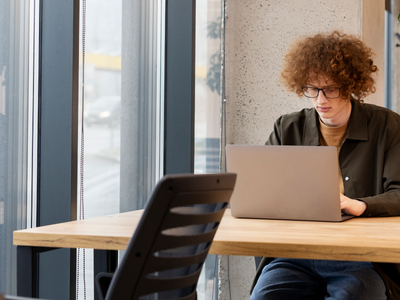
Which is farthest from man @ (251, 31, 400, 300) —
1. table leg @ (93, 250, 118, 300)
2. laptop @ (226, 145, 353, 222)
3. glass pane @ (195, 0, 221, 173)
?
glass pane @ (195, 0, 221, 173)

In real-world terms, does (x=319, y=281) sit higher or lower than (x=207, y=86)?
lower

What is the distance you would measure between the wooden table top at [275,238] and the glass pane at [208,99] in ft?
4.90

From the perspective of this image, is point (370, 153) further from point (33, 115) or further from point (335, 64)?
point (33, 115)

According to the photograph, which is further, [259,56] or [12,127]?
[259,56]

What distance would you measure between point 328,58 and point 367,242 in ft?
3.59

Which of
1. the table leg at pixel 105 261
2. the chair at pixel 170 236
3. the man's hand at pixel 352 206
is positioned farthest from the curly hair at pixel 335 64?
the chair at pixel 170 236

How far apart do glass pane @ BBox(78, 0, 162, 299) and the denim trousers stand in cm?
81

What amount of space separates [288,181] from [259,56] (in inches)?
66.2

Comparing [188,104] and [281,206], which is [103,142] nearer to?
[188,104]

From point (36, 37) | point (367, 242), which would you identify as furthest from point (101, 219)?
point (367, 242)

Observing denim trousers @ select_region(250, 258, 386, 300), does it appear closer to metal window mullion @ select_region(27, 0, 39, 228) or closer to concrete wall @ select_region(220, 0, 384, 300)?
metal window mullion @ select_region(27, 0, 39, 228)

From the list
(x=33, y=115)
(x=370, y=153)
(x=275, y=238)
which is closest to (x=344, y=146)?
(x=370, y=153)

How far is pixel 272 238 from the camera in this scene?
1.17 meters

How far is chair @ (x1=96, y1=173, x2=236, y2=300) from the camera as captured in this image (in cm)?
82
